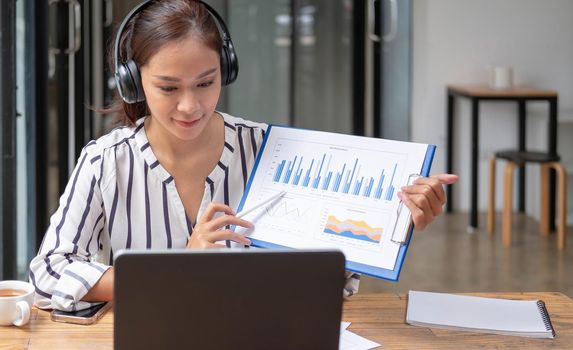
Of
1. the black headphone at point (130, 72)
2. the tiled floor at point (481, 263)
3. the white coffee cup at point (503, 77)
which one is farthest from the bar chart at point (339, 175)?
the white coffee cup at point (503, 77)

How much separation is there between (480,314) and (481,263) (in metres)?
3.18

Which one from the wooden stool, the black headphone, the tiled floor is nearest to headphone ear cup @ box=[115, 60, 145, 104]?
the black headphone

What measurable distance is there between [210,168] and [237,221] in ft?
0.88

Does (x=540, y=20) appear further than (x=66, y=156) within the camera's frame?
A: Yes

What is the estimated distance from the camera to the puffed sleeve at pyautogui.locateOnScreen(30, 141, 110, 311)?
1689 millimetres

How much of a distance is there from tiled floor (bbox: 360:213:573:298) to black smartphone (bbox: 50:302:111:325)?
2749mm

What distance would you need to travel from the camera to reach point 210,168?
194 cm

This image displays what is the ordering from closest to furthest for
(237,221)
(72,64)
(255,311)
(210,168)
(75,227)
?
(255,311), (237,221), (75,227), (210,168), (72,64)

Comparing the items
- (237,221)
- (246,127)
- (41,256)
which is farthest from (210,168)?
(41,256)

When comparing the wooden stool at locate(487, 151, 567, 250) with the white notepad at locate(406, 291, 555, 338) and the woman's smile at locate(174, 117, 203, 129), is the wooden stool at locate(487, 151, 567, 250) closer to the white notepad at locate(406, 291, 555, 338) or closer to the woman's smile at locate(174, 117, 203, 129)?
the white notepad at locate(406, 291, 555, 338)

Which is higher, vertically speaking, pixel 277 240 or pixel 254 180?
pixel 254 180

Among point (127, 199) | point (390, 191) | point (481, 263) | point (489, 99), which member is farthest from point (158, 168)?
point (489, 99)

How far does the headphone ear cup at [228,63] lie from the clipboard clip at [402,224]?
472mm

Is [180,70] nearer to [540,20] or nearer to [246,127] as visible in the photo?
[246,127]
